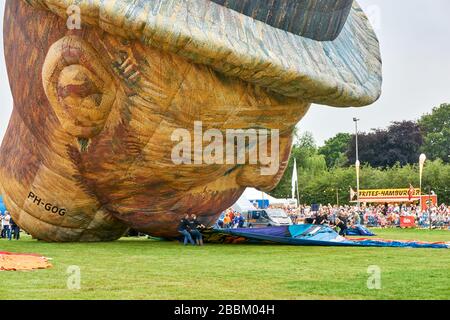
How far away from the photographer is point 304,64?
13.9 meters

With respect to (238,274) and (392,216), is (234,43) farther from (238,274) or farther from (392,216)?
(392,216)

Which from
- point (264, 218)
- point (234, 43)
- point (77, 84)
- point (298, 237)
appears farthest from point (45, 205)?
point (264, 218)

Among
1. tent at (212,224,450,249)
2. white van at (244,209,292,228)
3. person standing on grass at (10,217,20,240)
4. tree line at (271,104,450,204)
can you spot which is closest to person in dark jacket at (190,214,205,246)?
tent at (212,224,450,249)

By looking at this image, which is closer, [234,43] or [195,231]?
[234,43]

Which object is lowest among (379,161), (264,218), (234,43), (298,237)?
(298,237)

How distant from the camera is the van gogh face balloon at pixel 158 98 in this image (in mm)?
13195

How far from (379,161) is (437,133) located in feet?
36.9

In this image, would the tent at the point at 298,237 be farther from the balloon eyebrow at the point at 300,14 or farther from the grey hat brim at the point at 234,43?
the balloon eyebrow at the point at 300,14

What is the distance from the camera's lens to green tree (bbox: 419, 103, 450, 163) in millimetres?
77938

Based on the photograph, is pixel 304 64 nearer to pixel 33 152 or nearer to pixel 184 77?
pixel 184 77

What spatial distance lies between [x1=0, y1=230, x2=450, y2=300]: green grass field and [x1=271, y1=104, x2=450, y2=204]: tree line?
34.8 metres

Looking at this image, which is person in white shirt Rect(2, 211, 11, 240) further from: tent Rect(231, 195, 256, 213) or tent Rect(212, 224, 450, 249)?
tent Rect(231, 195, 256, 213)

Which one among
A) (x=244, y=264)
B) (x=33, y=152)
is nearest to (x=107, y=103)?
(x=33, y=152)

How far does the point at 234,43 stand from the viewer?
1299cm
